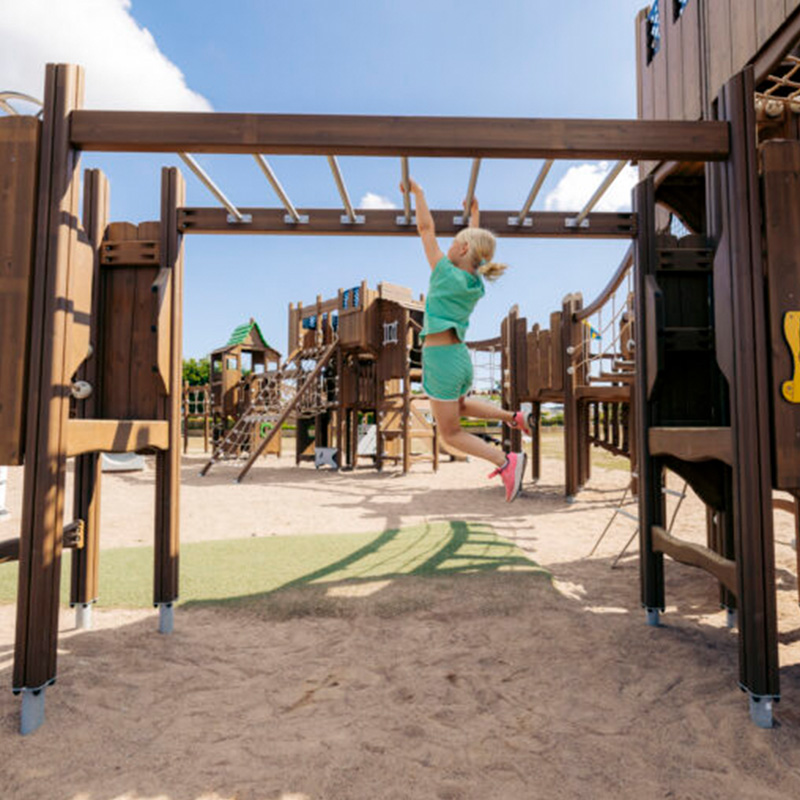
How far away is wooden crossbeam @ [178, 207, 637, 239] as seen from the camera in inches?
149

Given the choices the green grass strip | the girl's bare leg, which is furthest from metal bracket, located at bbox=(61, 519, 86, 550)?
the girl's bare leg

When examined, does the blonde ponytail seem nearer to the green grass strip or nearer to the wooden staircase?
the green grass strip

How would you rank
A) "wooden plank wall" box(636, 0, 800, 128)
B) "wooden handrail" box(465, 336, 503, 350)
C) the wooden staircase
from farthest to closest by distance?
"wooden handrail" box(465, 336, 503, 350), the wooden staircase, "wooden plank wall" box(636, 0, 800, 128)

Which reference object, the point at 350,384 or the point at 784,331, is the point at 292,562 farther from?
the point at 350,384

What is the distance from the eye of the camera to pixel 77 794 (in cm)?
195

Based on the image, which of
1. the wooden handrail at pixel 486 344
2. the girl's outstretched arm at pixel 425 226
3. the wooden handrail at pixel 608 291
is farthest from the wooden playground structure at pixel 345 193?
the wooden handrail at pixel 486 344

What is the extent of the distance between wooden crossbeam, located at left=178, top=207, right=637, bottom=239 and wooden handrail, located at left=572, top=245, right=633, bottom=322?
3054mm

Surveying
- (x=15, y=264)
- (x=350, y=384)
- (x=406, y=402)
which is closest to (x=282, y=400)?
(x=350, y=384)

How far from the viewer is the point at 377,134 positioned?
2703 millimetres

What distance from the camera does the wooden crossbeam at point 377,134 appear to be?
106 inches

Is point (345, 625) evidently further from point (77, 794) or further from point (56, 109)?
point (56, 109)

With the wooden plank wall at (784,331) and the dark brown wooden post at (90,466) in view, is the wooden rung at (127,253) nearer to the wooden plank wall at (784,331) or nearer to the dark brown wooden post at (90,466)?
the dark brown wooden post at (90,466)

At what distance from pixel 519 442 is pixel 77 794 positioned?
11.3 meters

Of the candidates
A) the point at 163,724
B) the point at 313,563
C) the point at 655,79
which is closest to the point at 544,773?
the point at 163,724
